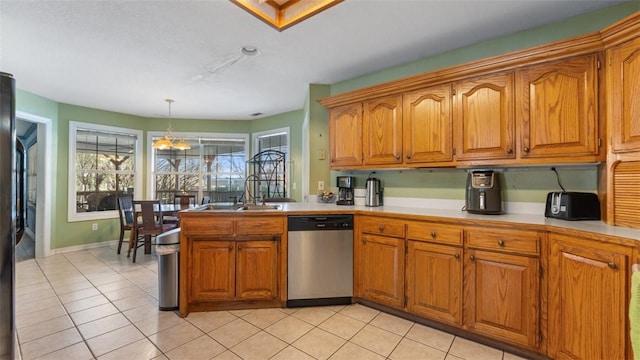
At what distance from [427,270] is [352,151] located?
1361 millimetres

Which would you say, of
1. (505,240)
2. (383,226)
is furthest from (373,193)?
(505,240)

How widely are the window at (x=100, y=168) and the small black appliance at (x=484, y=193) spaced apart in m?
5.60

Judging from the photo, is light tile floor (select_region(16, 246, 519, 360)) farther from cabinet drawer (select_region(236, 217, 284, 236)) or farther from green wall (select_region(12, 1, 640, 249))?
green wall (select_region(12, 1, 640, 249))

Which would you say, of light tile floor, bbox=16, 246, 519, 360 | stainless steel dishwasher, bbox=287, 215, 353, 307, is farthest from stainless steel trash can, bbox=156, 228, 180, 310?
stainless steel dishwasher, bbox=287, 215, 353, 307

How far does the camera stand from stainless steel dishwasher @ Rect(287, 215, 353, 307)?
2443 mm

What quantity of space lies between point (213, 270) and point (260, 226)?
0.55 metres

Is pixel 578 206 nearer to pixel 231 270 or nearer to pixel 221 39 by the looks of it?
pixel 231 270

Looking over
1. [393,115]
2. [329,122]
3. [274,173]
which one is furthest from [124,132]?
[393,115]

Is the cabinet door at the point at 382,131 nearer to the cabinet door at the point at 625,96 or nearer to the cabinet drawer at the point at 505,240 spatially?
the cabinet drawer at the point at 505,240

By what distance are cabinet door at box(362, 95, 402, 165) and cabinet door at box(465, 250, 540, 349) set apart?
112cm

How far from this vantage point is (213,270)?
7.80 feet

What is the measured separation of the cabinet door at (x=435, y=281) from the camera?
1.99m

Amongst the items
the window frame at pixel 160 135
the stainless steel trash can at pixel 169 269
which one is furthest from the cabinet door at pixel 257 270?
the window frame at pixel 160 135

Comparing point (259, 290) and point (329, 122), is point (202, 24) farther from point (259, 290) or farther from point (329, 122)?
point (259, 290)
